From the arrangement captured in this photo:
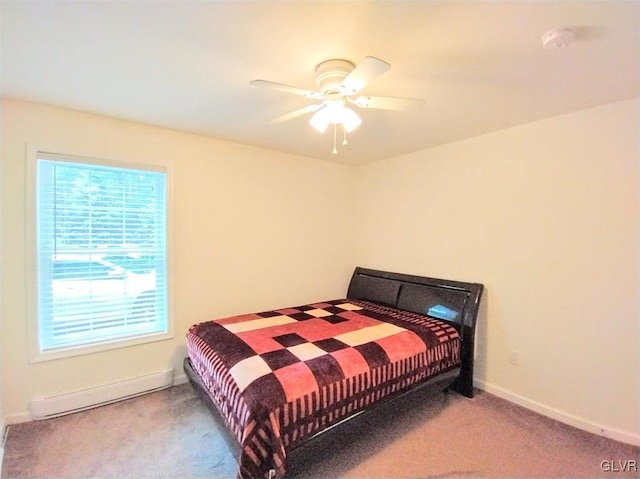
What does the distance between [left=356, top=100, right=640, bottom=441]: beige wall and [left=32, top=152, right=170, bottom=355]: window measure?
2.72 m

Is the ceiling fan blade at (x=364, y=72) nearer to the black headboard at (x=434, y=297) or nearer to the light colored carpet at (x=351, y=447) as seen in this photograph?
the light colored carpet at (x=351, y=447)

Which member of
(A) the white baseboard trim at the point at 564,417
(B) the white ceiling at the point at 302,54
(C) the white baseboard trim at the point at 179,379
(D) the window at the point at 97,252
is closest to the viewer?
(B) the white ceiling at the point at 302,54

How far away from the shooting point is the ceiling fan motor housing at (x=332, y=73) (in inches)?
65.6

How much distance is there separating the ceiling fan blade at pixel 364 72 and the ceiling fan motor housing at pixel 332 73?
0.26 ft

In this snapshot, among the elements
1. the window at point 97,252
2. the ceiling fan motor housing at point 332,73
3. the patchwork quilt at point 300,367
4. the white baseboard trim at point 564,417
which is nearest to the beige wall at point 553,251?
the white baseboard trim at point 564,417

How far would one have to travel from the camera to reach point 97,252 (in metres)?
2.55

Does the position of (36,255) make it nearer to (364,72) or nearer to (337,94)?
(337,94)

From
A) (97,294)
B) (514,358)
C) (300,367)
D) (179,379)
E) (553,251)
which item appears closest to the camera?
(300,367)

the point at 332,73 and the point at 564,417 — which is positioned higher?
the point at 332,73

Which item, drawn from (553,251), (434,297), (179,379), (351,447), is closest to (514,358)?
(434,297)

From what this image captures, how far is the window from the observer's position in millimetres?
2355

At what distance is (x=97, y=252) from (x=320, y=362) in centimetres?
203

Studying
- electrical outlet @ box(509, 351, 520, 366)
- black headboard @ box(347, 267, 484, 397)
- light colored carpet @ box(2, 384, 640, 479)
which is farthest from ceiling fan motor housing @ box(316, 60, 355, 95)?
electrical outlet @ box(509, 351, 520, 366)

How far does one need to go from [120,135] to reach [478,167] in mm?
3164
